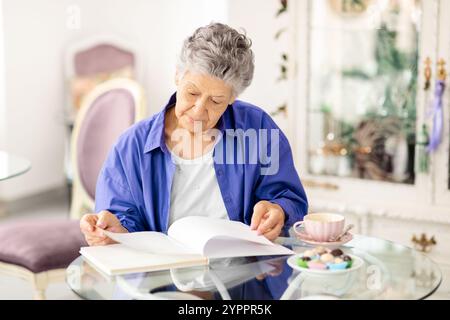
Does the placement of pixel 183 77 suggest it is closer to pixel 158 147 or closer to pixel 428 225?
pixel 158 147

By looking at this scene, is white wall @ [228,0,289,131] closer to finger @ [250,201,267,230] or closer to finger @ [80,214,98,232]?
finger @ [250,201,267,230]

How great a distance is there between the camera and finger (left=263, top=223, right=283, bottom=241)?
183 cm

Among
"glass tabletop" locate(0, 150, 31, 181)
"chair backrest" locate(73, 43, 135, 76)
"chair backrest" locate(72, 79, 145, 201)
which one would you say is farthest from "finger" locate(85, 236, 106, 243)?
"chair backrest" locate(73, 43, 135, 76)

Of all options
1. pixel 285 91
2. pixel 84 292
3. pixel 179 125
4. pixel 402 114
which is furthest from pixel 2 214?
pixel 84 292

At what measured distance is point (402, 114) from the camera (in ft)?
11.3

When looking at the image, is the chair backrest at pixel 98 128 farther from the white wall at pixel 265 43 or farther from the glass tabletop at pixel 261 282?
the glass tabletop at pixel 261 282

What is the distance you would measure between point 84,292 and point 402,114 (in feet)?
7.26

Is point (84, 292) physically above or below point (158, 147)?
below

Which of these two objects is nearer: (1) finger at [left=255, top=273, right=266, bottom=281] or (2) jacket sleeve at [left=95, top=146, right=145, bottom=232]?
(1) finger at [left=255, top=273, right=266, bottom=281]

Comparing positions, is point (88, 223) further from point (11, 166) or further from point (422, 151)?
point (422, 151)

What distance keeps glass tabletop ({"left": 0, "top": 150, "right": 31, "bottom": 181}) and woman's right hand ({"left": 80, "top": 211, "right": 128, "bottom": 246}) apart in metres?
0.91

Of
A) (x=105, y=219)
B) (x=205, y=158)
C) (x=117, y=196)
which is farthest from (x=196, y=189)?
(x=105, y=219)

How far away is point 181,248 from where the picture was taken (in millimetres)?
1748

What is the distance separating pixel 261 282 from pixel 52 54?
366 cm
